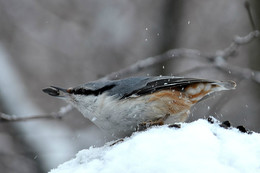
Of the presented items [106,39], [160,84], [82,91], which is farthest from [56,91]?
[106,39]

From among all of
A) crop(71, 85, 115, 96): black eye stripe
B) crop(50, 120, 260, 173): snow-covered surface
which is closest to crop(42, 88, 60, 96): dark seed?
crop(71, 85, 115, 96): black eye stripe

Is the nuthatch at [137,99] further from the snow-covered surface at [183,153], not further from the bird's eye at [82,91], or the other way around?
the snow-covered surface at [183,153]

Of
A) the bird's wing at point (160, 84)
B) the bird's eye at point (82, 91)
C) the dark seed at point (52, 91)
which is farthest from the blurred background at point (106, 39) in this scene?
the bird's wing at point (160, 84)

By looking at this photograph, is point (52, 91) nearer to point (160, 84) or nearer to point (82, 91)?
point (82, 91)

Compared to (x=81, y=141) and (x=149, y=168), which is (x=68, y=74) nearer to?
(x=81, y=141)

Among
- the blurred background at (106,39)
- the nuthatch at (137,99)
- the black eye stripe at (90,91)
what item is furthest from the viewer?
the blurred background at (106,39)
